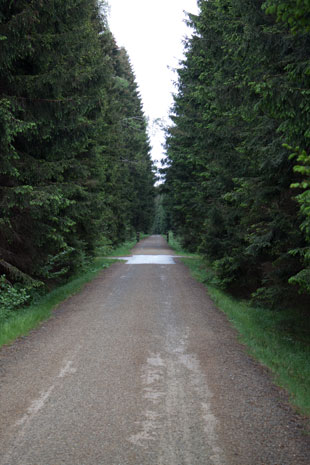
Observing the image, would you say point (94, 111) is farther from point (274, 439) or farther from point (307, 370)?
point (274, 439)

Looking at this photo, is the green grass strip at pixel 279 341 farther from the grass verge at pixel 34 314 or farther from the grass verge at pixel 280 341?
the grass verge at pixel 34 314

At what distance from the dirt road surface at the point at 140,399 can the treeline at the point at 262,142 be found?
181 centimetres

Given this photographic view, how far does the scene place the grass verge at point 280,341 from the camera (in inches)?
205

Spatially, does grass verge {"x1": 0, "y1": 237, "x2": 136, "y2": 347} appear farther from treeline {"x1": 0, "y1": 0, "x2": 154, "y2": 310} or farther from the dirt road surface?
treeline {"x1": 0, "y1": 0, "x2": 154, "y2": 310}

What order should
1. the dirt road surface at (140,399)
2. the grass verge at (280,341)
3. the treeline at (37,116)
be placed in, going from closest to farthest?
the dirt road surface at (140,399) → the grass verge at (280,341) → the treeline at (37,116)

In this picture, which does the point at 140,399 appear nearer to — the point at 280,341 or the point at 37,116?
the point at 280,341

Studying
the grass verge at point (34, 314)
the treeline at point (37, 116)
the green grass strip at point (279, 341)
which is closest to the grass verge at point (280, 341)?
the green grass strip at point (279, 341)

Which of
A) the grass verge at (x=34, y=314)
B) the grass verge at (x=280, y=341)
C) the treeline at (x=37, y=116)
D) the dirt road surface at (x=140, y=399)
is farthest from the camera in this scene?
the treeline at (x=37, y=116)

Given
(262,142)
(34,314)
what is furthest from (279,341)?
(34,314)

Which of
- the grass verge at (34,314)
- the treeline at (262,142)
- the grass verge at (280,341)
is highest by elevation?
the treeline at (262,142)

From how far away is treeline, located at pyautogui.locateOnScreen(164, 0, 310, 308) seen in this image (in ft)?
17.9

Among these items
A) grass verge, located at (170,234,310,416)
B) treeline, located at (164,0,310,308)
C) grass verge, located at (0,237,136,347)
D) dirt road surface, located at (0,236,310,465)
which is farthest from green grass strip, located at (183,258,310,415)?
grass verge, located at (0,237,136,347)

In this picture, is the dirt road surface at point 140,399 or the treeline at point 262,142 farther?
the treeline at point 262,142

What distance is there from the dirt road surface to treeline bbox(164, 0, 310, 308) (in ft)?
5.93
